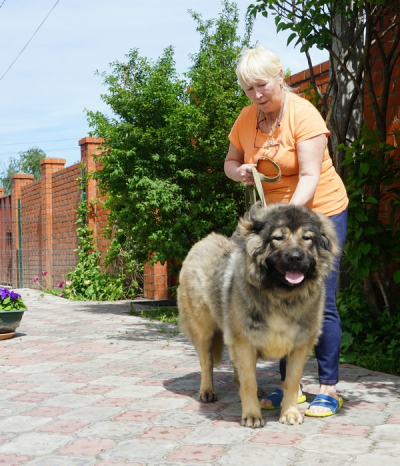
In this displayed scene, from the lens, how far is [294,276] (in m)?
3.43

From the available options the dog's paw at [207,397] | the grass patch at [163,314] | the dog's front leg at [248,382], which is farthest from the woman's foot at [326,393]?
the grass patch at [163,314]

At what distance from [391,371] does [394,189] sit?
1678mm

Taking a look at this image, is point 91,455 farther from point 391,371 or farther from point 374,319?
point 374,319

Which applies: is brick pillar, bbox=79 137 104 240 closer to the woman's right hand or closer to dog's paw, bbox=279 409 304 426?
the woman's right hand

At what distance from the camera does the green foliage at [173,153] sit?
29.1 feet

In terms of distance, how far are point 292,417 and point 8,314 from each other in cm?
502

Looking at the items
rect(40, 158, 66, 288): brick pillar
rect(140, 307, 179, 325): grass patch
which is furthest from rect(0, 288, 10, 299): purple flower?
rect(40, 158, 66, 288): brick pillar

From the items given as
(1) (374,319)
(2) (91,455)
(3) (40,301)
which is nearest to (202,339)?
(2) (91,455)

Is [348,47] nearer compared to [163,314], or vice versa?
→ [348,47]

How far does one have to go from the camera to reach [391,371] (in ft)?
17.4

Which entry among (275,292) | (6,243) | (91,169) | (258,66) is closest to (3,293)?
(275,292)

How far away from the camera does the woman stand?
12.4 feet

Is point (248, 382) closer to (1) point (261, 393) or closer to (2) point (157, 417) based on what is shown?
(2) point (157, 417)

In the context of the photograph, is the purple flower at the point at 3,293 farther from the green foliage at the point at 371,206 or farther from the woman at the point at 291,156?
the woman at the point at 291,156
